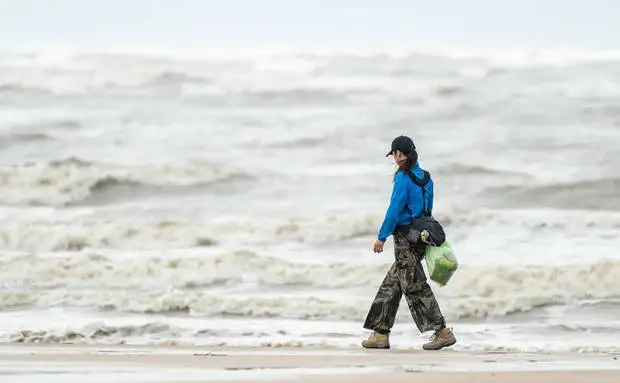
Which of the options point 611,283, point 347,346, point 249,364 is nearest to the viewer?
point 249,364

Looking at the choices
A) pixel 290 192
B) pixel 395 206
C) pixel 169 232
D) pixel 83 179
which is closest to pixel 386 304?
pixel 395 206

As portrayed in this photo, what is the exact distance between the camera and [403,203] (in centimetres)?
743

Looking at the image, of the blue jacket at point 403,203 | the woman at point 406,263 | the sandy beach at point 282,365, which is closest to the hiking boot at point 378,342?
the woman at point 406,263

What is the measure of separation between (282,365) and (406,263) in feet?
4.44

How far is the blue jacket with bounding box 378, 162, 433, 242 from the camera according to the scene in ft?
24.3

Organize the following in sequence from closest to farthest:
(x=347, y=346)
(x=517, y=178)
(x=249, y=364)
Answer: (x=249, y=364) → (x=347, y=346) → (x=517, y=178)

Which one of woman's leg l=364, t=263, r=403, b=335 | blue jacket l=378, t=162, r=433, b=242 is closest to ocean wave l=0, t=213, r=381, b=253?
woman's leg l=364, t=263, r=403, b=335

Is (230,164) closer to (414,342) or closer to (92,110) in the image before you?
(92,110)

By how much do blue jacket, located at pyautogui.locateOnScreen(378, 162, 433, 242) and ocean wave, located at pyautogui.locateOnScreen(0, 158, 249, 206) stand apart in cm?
983

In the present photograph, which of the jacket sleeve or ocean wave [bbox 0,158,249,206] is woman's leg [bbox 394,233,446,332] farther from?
ocean wave [bbox 0,158,249,206]

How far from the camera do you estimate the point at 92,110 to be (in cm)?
2080

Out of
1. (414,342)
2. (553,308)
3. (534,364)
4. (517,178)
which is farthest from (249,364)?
(517,178)

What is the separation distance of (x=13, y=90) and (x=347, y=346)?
14669 millimetres

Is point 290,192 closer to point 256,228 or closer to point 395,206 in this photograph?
point 256,228
